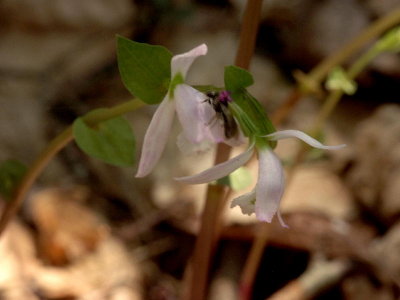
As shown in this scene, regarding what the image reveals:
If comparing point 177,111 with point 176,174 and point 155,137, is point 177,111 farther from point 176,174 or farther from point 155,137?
point 176,174

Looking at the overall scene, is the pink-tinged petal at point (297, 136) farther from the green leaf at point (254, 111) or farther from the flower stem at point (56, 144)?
the flower stem at point (56, 144)

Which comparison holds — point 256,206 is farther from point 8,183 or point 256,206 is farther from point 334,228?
point 334,228

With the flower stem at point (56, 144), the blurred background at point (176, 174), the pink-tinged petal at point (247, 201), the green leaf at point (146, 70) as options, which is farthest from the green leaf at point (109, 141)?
the blurred background at point (176, 174)

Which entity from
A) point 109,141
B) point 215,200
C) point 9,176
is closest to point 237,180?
point 215,200

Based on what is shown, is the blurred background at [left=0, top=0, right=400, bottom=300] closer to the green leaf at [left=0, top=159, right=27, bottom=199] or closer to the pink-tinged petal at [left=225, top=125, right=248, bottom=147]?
the green leaf at [left=0, top=159, right=27, bottom=199]

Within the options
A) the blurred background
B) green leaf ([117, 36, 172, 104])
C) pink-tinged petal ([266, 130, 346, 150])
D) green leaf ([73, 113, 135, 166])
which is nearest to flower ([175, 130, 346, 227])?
pink-tinged petal ([266, 130, 346, 150])

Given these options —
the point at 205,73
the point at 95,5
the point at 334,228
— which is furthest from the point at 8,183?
the point at 95,5
